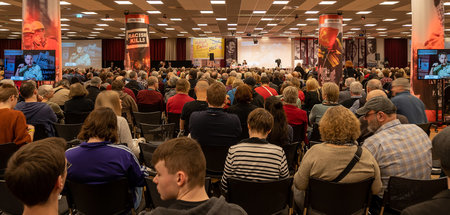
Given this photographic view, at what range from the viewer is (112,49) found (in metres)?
32.8

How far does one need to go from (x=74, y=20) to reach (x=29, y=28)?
1005 centimetres

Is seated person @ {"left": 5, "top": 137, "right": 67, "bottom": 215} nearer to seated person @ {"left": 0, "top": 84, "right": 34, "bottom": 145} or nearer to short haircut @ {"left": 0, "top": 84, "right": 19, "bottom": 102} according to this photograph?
seated person @ {"left": 0, "top": 84, "right": 34, "bottom": 145}

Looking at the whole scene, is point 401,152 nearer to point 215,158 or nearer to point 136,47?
point 215,158

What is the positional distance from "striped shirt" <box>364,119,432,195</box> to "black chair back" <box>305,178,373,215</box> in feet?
1.14

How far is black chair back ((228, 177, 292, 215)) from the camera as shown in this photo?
2756 millimetres

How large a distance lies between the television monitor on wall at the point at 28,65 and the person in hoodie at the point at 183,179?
23.5ft

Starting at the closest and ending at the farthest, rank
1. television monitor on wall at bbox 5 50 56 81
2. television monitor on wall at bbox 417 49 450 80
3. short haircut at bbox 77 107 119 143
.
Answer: short haircut at bbox 77 107 119 143 → television monitor on wall at bbox 5 50 56 81 → television monitor on wall at bbox 417 49 450 80

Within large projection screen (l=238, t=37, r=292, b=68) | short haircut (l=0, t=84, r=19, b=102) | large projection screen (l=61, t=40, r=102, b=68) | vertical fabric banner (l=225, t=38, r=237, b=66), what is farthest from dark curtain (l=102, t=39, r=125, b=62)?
short haircut (l=0, t=84, r=19, b=102)

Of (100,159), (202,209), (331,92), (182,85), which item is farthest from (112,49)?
(202,209)

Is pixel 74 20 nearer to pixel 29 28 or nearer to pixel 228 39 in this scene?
pixel 29 28

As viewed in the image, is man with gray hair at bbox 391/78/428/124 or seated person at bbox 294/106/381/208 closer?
seated person at bbox 294/106/381/208

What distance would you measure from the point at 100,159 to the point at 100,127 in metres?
0.25

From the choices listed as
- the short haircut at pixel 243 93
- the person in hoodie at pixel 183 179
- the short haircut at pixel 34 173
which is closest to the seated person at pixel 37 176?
the short haircut at pixel 34 173

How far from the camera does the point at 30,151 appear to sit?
147cm
